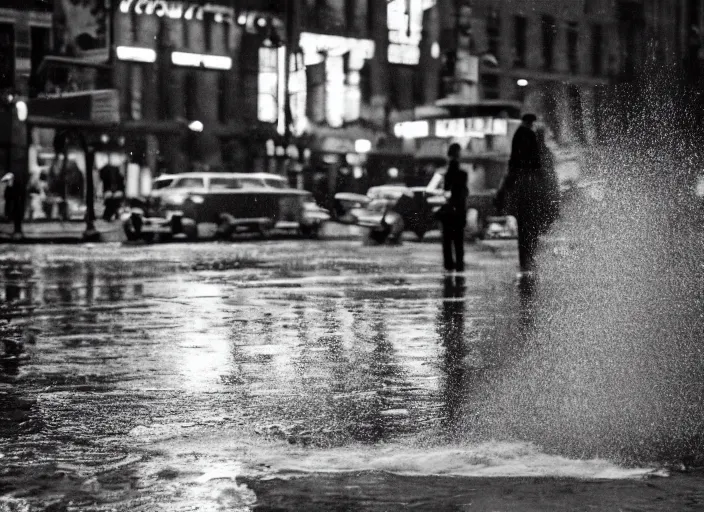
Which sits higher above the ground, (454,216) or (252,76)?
(252,76)

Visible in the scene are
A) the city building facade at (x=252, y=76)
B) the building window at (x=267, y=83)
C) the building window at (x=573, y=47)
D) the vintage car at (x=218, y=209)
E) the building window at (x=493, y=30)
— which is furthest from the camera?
the building window at (x=267, y=83)

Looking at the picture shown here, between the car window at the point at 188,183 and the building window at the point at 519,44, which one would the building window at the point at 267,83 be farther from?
the building window at the point at 519,44

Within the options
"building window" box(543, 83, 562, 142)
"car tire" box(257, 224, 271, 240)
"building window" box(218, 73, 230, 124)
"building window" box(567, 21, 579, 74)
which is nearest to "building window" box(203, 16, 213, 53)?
"building window" box(218, 73, 230, 124)

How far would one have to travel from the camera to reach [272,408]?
639 cm

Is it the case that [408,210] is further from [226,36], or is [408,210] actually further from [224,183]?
[226,36]

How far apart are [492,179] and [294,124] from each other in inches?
980

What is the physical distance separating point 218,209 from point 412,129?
28.7 m

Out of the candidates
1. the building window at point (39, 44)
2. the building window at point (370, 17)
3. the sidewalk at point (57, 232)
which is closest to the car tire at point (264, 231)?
the sidewalk at point (57, 232)

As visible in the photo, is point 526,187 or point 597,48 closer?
point 597,48

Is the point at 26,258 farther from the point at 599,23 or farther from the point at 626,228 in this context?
the point at 599,23

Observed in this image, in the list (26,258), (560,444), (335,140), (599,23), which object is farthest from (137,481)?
(335,140)

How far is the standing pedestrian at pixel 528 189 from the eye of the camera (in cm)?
1430

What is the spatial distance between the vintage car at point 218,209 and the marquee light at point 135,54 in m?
19.1

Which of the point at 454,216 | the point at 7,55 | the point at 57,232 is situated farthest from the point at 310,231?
the point at 7,55
